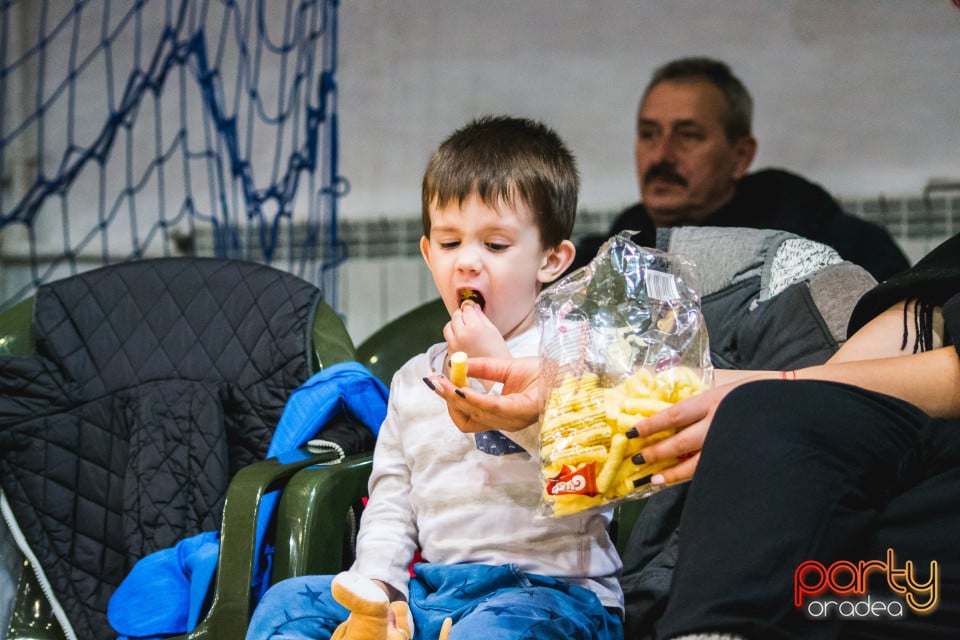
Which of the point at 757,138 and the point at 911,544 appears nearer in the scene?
the point at 911,544

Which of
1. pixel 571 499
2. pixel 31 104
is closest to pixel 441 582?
pixel 571 499

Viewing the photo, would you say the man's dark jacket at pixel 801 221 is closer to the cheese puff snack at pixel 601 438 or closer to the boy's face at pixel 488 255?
the boy's face at pixel 488 255

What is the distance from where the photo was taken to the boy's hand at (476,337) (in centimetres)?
118

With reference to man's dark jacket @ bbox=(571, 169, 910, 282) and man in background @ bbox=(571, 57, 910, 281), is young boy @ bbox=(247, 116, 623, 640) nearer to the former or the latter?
man's dark jacket @ bbox=(571, 169, 910, 282)

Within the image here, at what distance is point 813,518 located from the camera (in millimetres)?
846

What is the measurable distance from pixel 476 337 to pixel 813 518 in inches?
17.9

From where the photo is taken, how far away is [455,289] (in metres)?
1.26

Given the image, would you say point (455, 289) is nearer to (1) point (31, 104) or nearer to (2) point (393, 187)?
(2) point (393, 187)

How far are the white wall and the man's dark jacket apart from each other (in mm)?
305

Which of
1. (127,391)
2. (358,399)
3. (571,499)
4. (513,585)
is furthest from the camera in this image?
(127,391)

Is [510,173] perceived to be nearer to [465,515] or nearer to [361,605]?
[465,515]

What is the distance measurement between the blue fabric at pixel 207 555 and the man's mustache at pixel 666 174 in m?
1.14

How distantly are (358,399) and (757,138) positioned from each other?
1.53 metres

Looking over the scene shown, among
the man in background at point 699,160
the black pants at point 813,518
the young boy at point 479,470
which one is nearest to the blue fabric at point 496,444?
the young boy at point 479,470
